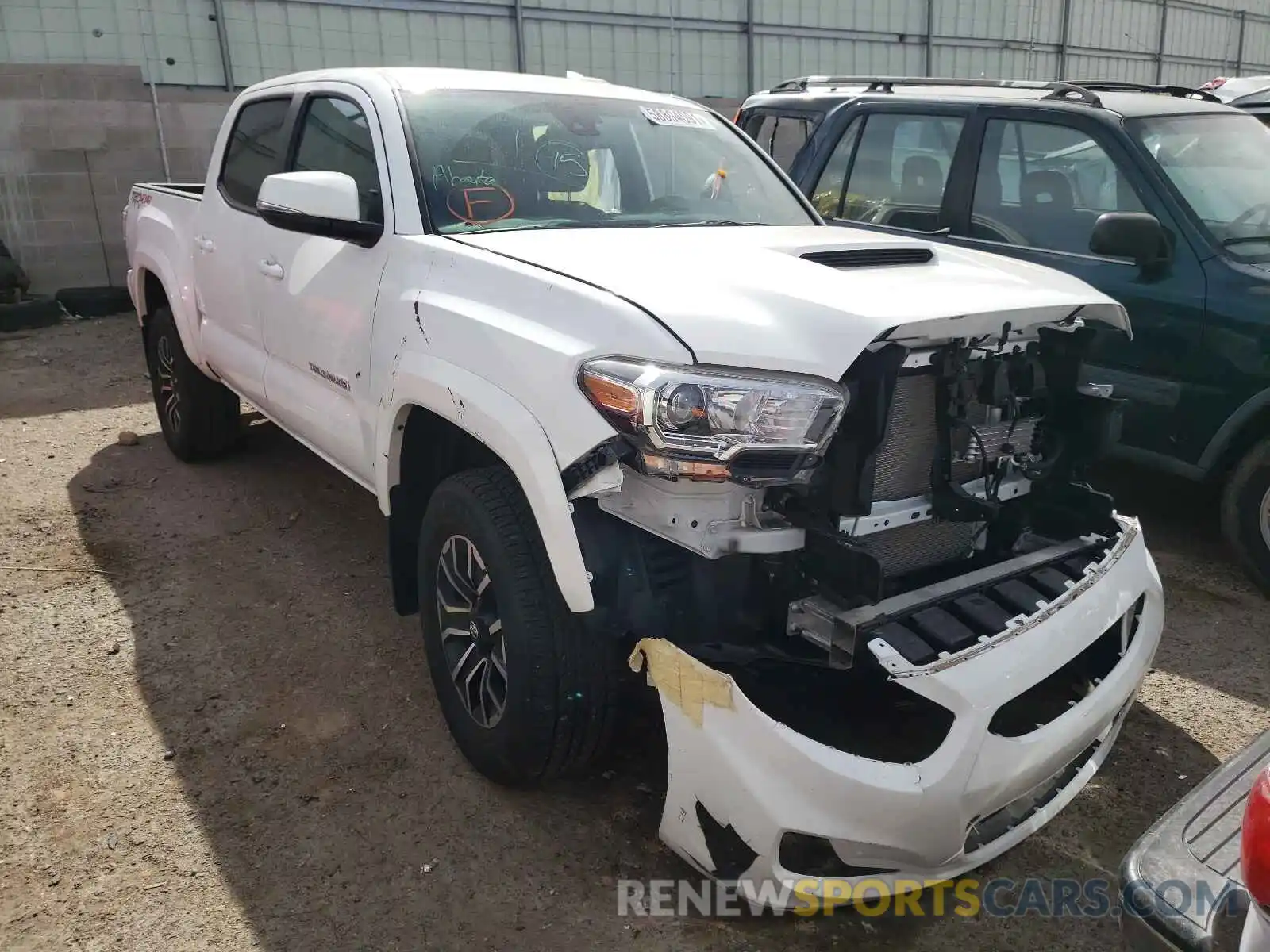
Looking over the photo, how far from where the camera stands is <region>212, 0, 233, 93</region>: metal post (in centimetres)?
995

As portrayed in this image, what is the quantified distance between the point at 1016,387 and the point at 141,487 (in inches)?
172

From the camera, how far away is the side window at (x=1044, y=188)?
4.44m

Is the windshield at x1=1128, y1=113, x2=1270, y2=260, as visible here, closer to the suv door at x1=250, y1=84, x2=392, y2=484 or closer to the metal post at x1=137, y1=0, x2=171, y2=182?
the suv door at x1=250, y1=84, x2=392, y2=484

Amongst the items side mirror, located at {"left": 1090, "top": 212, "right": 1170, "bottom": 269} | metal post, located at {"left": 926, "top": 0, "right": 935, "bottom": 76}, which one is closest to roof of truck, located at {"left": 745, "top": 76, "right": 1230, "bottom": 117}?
side mirror, located at {"left": 1090, "top": 212, "right": 1170, "bottom": 269}

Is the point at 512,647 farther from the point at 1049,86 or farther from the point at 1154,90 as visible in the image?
the point at 1154,90

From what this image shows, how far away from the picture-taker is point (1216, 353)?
4.00m

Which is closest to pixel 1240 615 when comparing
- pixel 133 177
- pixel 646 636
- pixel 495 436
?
pixel 646 636

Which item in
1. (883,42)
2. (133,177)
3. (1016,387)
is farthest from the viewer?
(883,42)

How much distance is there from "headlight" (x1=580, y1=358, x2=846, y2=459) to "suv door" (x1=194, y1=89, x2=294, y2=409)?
2.41 metres

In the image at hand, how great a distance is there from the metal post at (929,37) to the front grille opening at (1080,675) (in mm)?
13810

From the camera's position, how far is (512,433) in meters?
2.35

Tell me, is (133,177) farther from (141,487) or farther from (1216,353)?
(1216,353)

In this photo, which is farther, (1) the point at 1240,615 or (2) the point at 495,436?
(1) the point at 1240,615

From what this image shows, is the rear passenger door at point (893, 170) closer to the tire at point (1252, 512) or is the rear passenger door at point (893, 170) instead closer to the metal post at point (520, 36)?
the tire at point (1252, 512)
